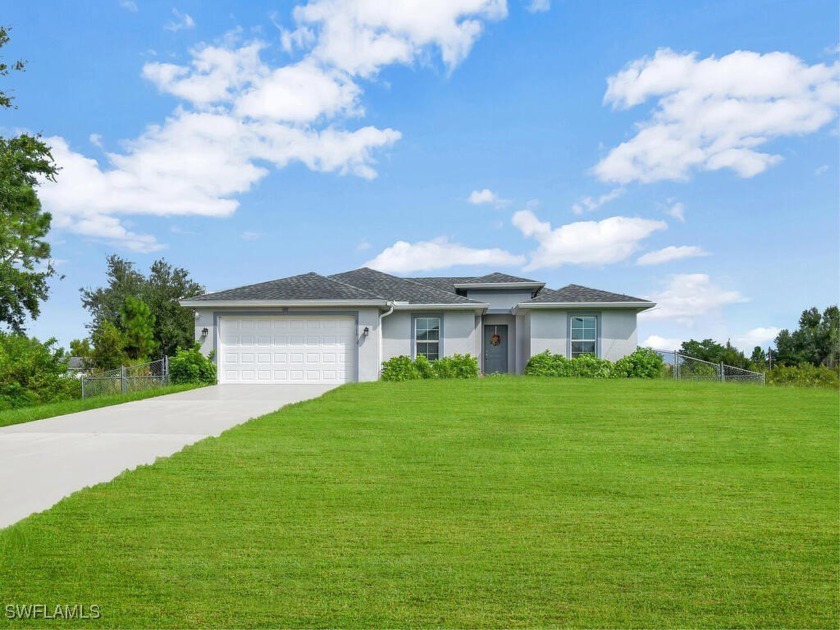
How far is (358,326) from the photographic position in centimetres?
1747

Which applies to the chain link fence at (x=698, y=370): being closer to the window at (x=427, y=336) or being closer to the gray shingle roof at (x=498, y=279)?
the gray shingle roof at (x=498, y=279)

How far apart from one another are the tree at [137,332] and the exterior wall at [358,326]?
4.52 m

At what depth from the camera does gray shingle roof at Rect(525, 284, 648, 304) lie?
19.1 meters

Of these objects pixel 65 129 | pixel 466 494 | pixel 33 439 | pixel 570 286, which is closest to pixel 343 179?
pixel 570 286

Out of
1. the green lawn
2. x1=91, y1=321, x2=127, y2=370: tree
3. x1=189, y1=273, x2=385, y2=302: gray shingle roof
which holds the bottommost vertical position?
the green lawn

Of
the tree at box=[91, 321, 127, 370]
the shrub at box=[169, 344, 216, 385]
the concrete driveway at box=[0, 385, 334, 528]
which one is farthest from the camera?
the tree at box=[91, 321, 127, 370]

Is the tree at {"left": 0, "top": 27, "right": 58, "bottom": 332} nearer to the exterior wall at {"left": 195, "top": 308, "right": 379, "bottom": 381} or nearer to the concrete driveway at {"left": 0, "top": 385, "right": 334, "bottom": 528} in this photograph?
the exterior wall at {"left": 195, "top": 308, "right": 379, "bottom": 381}

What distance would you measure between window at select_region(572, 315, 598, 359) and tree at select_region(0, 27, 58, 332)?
21216 mm

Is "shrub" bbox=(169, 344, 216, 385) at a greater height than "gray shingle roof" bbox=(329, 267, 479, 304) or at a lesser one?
lesser

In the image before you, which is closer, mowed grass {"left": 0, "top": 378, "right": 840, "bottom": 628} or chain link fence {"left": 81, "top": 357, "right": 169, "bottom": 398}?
mowed grass {"left": 0, "top": 378, "right": 840, "bottom": 628}

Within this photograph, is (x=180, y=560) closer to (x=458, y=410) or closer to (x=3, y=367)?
(x=458, y=410)

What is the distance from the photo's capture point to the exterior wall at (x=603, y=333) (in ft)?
63.6

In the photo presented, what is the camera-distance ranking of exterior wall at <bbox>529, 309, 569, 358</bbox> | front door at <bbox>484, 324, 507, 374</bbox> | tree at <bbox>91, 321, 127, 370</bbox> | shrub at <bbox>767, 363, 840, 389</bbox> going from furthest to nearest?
front door at <bbox>484, 324, 507, 374</bbox> < tree at <bbox>91, 321, 127, 370</bbox> < exterior wall at <bbox>529, 309, 569, 358</bbox> < shrub at <bbox>767, 363, 840, 389</bbox>

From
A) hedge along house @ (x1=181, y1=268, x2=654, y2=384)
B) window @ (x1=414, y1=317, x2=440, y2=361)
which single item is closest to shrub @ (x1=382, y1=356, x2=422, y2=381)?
hedge along house @ (x1=181, y1=268, x2=654, y2=384)
